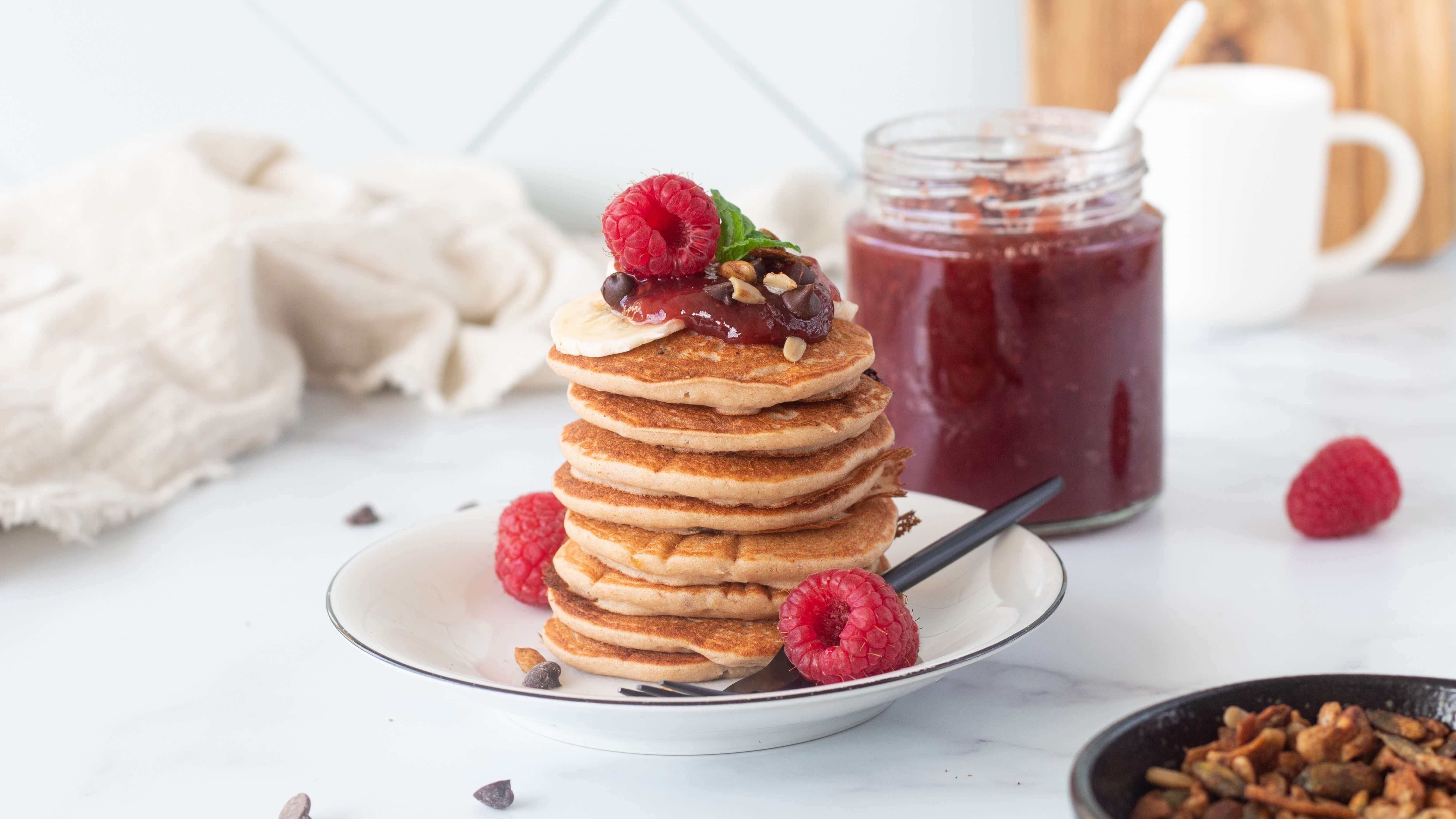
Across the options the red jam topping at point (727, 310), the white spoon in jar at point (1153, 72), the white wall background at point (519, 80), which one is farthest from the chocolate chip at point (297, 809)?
the white wall background at point (519, 80)

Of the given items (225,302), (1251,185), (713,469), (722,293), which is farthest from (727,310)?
(1251,185)

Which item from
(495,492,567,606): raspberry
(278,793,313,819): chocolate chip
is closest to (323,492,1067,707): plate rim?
(278,793,313,819): chocolate chip

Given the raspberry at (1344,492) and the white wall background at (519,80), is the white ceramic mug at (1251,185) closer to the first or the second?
the white wall background at (519,80)

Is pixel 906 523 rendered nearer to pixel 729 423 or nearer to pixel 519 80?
pixel 729 423

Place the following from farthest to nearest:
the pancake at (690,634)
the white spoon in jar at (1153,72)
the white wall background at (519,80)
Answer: the white wall background at (519,80) < the white spoon in jar at (1153,72) < the pancake at (690,634)

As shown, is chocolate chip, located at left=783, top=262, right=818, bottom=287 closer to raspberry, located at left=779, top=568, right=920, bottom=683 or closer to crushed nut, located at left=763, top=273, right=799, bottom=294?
crushed nut, located at left=763, top=273, right=799, bottom=294

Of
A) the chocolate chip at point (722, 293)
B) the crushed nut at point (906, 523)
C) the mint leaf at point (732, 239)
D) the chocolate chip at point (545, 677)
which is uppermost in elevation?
the mint leaf at point (732, 239)

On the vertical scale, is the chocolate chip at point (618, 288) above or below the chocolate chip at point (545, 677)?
above
